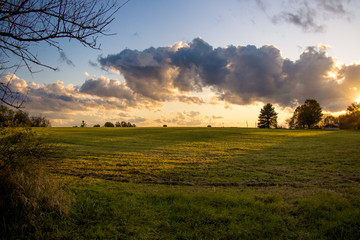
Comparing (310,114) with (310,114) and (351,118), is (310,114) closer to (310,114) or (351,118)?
(310,114)

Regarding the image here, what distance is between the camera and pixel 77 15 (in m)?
4.74

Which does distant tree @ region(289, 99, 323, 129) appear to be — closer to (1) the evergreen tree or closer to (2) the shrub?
(1) the evergreen tree

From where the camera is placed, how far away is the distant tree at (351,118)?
84044 millimetres

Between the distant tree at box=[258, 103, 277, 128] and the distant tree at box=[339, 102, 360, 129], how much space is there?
26.6m

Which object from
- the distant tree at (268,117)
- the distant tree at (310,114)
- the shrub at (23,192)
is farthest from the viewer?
the distant tree at (268,117)

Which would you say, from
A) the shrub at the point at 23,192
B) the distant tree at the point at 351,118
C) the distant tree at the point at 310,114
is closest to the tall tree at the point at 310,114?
the distant tree at the point at 310,114

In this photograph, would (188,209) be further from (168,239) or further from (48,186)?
(48,186)

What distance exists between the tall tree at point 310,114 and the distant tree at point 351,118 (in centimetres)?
1054

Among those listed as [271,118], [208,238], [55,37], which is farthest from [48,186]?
[271,118]

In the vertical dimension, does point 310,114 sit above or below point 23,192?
above

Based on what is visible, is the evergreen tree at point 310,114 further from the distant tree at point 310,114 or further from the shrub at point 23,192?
the shrub at point 23,192

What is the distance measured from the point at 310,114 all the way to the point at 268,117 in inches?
783

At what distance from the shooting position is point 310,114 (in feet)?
291

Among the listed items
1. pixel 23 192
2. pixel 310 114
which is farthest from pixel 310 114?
pixel 23 192
